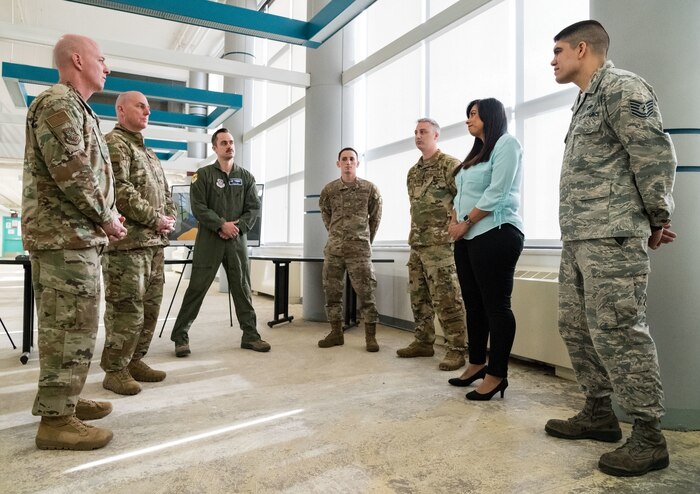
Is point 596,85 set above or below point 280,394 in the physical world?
above

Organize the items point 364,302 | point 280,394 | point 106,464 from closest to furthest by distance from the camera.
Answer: point 106,464 → point 280,394 → point 364,302

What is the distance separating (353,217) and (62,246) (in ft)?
7.80

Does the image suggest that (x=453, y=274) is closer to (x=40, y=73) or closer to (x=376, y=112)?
(x=376, y=112)

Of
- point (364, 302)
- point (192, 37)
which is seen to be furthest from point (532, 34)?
point (192, 37)

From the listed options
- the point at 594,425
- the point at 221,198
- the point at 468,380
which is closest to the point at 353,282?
the point at 221,198

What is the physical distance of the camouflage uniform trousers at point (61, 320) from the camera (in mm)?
1790

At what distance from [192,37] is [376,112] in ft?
26.2

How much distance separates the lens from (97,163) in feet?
6.33

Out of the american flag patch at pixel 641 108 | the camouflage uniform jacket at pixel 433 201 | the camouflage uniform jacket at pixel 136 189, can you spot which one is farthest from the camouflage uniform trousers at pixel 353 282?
the american flag patch at pixel 641 108

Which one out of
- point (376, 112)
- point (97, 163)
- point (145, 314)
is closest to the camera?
point (97, 163)

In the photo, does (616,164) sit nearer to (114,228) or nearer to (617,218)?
(617,218)

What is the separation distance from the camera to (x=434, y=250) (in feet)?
10.5

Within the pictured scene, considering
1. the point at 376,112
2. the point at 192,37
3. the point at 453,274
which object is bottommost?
the point at 453,274

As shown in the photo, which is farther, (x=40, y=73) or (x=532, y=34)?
(x=40, y=73)
